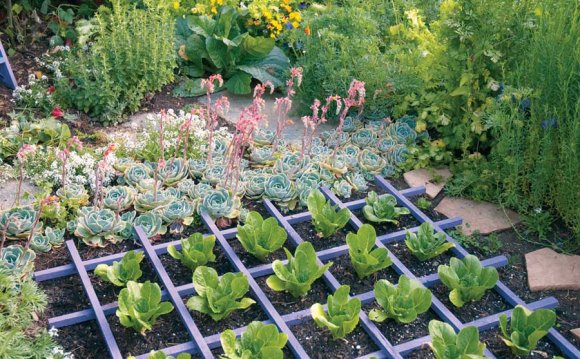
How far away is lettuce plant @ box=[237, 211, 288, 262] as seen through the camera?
3883mm

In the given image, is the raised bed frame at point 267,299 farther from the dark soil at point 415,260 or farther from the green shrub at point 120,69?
the green shrub at point 120,69

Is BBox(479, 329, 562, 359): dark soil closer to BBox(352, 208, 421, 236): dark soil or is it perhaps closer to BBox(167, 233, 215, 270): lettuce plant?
Answer: BBox(352, 208, 421, 236): dark soil

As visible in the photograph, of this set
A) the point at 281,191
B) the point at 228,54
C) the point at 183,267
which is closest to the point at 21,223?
the point at 183,267

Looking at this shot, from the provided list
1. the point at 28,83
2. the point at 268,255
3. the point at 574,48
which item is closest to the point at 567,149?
the point at 574,48

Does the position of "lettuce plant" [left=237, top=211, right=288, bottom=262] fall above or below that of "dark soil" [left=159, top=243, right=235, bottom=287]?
above

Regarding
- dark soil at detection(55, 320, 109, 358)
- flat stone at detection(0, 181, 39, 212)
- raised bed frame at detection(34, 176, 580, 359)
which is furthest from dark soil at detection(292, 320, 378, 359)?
flat stone at detection(0, 181, 39, 212)

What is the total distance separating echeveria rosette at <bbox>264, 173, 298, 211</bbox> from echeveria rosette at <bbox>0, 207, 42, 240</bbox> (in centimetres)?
132

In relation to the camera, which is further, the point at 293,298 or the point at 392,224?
the point at 392,224

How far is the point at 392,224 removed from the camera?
4.38 meters

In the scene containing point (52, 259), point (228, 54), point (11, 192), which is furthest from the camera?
point (228, 54)

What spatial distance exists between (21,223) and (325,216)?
1.65 m

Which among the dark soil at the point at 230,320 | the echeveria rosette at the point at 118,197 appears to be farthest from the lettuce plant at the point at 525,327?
the echeveria rosette at the point at 118,197

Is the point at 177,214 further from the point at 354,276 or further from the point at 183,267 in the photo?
the point at 354,276

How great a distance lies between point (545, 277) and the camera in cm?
399
